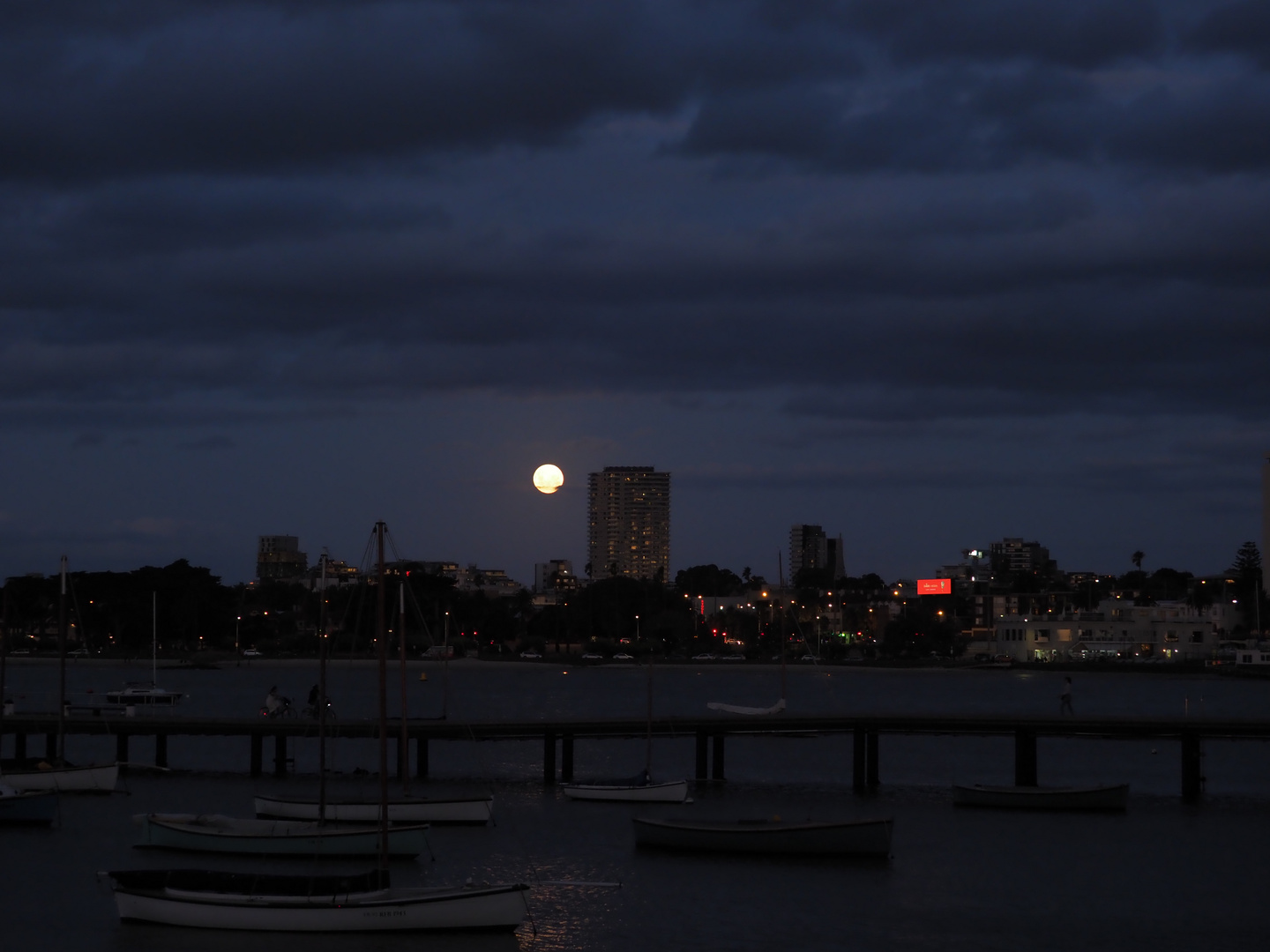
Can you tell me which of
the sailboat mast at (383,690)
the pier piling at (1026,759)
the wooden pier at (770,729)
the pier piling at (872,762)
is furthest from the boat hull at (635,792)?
the sailboat mast at (383,690)

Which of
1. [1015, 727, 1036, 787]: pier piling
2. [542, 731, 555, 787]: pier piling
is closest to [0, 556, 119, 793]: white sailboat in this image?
[542, 731, 555, 787]: pier piling

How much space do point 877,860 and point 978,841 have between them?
618 cm

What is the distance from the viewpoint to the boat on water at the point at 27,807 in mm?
49812

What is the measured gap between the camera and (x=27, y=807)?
50.1m

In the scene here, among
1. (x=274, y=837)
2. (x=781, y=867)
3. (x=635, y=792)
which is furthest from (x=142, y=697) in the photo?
(x=781, y=867)

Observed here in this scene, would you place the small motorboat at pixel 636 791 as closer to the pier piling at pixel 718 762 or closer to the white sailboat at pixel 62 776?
the pier piling at pixel 718 762

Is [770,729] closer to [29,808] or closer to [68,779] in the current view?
[68,779]

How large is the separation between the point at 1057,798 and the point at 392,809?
83.0ft

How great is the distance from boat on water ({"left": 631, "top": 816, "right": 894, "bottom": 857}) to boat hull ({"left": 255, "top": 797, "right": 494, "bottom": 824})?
7976 mm

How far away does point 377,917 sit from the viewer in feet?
108

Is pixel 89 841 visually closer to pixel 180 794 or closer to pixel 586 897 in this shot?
pixel 180 794

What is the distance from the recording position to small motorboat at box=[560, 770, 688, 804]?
55219 millimetres

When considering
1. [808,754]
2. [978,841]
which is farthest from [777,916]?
[808,754]

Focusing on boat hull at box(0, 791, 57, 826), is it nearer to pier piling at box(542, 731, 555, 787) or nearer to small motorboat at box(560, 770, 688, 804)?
small motorboat at box(560, 770, 688, 804)
